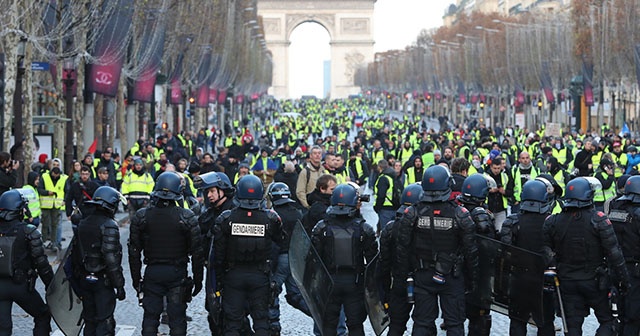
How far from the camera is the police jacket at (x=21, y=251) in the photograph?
9859mm

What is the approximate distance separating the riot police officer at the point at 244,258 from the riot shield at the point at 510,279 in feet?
5.28

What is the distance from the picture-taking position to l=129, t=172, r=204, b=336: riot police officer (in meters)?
10.0

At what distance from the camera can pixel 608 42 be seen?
49.7 metres

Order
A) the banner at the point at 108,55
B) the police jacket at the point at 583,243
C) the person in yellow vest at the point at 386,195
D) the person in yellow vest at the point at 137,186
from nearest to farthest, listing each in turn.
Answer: the police jacket at the point at 583,243, the person in yellow vest at the point at 386,195, the person in yellow vest at the point at 137,186, the banner at the point at 108,55

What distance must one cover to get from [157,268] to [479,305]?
2456 mm

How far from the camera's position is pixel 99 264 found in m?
10.1

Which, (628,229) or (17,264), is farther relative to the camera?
(628,229)

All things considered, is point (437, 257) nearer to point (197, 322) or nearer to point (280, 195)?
point (280, 195)

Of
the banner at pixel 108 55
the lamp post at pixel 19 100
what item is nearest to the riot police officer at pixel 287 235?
the lamp post at pixel 19 100

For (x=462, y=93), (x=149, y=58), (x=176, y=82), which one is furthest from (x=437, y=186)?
(x=462, y=93)

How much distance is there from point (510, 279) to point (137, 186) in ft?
31.3

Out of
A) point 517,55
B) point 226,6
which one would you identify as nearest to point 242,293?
point 226,6

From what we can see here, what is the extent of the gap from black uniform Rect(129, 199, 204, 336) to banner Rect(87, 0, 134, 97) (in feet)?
59.9

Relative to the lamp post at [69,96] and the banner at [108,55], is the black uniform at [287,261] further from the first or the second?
the banner at [108,55]
